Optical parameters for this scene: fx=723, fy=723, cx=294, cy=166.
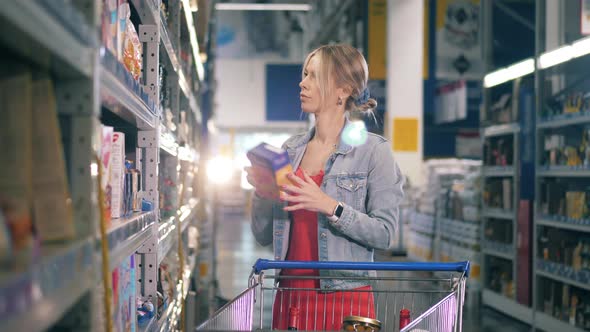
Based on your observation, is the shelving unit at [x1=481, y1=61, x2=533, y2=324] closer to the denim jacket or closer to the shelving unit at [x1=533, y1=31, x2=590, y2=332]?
the shelving unit at [x1=533, y1=31, x2=590, y2=332]

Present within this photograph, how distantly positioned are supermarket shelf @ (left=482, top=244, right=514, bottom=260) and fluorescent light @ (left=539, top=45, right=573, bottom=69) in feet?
6.07

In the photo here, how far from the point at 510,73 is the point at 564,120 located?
1.31m

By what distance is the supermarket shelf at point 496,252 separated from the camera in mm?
6930

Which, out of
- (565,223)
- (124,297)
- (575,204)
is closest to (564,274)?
(565,223)

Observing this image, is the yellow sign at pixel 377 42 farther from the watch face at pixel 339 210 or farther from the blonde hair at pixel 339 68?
the watch face at pixel 339 210

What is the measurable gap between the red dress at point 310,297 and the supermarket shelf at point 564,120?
3.40 m

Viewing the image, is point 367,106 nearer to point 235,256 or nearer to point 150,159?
point 150,159

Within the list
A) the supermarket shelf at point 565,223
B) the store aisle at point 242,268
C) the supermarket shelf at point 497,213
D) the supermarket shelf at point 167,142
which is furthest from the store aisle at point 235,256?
the supermarket shelf at point 167,142

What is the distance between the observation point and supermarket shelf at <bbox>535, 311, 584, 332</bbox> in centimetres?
554

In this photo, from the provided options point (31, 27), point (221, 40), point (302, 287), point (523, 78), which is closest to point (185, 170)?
point (302, 287)

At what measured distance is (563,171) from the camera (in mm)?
5758

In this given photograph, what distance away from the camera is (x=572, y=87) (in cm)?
599

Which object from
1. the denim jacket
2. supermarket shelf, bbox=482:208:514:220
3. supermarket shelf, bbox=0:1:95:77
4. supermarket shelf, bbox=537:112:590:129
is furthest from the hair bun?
supermarket shelf, bbox=482:208:514:220

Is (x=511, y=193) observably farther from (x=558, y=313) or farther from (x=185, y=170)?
(x=185, y=170)
